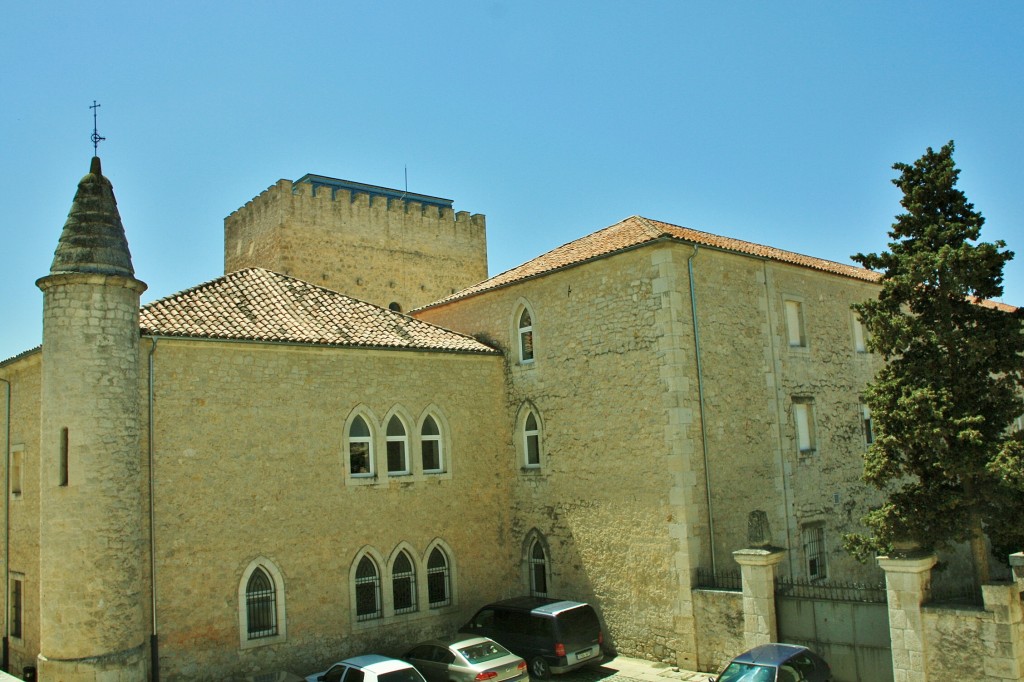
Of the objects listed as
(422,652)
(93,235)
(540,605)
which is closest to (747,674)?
(540,605)

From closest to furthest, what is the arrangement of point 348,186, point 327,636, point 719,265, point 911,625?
point 911,625 → point 327,636 → point 719,265 → point 348,186

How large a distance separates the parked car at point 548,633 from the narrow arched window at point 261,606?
171 inches

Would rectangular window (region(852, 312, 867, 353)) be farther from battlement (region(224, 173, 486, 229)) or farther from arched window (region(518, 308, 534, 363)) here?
battlement (region(224, 173, 486, 229))

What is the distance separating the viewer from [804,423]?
1938 centimetres

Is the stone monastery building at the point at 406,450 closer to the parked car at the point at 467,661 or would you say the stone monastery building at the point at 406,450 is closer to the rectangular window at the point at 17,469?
the rectangular window at the point at 17,469

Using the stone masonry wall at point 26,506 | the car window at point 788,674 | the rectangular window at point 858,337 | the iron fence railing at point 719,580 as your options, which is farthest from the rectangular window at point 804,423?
the stone masonry wall at point 26,506

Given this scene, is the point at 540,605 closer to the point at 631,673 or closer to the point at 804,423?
the point at 631,673

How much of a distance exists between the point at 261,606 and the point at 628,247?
10.5 m

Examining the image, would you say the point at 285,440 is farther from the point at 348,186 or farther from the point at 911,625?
the point at 348,186

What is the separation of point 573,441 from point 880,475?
7.02m

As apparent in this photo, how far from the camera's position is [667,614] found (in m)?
16.1

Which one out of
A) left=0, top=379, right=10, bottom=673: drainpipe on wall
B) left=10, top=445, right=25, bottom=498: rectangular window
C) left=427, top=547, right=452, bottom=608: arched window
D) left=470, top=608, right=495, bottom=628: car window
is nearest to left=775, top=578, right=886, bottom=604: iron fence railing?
left=470, top=608, right=495, bottom=628: car window

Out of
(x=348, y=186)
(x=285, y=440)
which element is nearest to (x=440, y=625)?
(x=285, y=440)

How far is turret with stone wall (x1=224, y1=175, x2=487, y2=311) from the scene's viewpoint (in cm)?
2811
